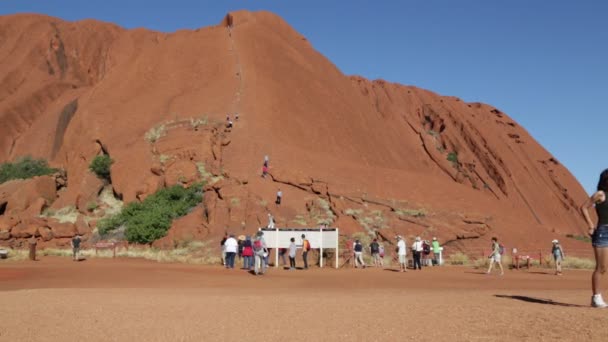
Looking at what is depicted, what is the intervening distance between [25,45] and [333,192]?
6132cm

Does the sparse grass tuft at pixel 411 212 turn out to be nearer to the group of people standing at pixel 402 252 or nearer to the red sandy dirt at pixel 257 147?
the red sandy dirt at pixel 257 147

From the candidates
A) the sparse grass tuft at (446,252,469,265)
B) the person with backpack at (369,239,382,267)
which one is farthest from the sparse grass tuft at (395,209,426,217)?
the person with backpack at (369,239,382,267)

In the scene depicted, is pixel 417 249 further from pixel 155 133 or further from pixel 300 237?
pixel 155 133

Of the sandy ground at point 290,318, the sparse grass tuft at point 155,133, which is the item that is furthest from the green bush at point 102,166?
the sandy ground at point 290,318

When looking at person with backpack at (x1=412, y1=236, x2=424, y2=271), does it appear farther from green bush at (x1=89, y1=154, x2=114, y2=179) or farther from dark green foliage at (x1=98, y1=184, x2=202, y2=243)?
green bush at (x1=89, y1=154, x2=114, y2=179)

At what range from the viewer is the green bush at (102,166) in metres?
42.2

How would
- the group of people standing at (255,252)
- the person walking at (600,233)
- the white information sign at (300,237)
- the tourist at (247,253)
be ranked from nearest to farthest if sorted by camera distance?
the person walking at (600,233)
the group of people standing at (255,252)
the tourist at (247,253)
the white information sign at (300,237)

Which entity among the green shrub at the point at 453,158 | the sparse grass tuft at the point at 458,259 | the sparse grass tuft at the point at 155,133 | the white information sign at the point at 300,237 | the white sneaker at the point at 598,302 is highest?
the green shrub at the point at 453,158

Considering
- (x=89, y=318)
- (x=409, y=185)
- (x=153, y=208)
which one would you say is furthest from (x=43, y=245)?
(x=89, y=318)

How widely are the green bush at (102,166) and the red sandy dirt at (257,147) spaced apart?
661 millimetres

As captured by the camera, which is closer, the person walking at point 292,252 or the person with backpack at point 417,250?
the person walking at point 292,252

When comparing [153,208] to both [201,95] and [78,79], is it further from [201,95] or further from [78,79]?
[78,79]

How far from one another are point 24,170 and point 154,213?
25.0m

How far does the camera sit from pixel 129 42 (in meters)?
87.5
